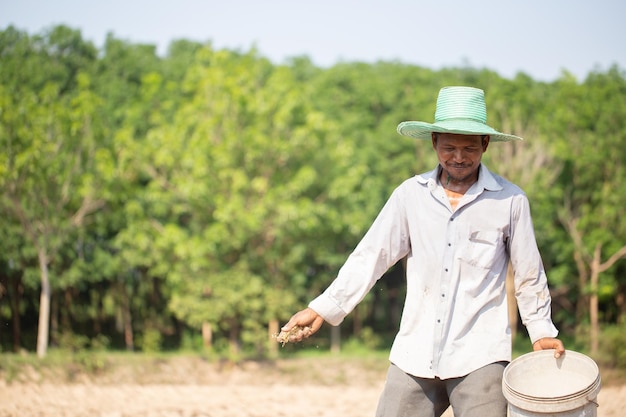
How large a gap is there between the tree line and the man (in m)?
13.4

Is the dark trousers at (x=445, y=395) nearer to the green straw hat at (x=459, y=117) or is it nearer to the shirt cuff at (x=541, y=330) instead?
the shirt cuff at (x=541, y=330)

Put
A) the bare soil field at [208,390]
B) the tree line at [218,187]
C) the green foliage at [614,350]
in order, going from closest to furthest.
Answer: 1. the bare soil field at [208,390]
2. the green foliage at [614,350]
3. the tree line at [218,187]

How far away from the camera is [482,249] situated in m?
3.03

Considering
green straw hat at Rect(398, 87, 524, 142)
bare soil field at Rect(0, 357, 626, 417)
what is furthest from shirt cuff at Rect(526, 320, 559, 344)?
bare soil field at Rect(0, 357, 626, 417)

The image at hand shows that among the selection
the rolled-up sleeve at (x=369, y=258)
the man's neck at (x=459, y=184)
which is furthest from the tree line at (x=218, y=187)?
the man's neck at (x=459, y=184)

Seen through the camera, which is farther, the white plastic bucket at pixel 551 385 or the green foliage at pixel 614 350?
the green foliage at pixel 614 350

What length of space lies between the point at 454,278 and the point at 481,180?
0.39 meters

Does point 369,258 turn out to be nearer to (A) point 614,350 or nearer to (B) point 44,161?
(B) point 44,161

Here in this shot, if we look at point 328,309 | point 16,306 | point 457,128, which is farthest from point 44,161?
point 457,128

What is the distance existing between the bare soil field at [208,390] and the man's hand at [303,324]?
216 inches

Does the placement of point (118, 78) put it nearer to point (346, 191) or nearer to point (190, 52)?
point (190, 52)

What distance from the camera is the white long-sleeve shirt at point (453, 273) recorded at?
300 centimetres

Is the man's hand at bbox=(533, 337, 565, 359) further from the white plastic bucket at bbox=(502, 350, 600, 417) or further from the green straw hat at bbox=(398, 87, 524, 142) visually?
the green straw hat at bbox=(398, 87, 524, 142)

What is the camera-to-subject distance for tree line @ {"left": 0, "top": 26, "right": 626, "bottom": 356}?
1686 cm
